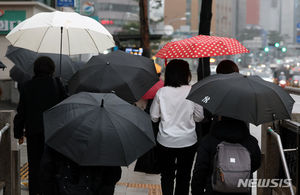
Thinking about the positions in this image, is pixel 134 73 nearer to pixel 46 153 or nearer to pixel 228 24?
pixel 46 153

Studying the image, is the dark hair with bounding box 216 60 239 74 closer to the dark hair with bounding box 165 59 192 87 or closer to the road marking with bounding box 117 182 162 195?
the dark hair with bounding box 165 59 192 87

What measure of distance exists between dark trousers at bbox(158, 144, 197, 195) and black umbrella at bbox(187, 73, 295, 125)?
1.20m

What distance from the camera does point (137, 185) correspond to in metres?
7.47

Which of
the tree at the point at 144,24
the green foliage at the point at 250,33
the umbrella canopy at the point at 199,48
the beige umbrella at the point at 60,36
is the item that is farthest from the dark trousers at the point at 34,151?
the green foliage at the point at 250,33

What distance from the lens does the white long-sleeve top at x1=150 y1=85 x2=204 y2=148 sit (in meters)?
5.09

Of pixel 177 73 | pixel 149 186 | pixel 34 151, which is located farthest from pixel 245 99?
pixel 149 186

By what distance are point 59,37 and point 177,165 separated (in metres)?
2.69

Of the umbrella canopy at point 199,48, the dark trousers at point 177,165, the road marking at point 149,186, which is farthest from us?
the road marking at point 149,186

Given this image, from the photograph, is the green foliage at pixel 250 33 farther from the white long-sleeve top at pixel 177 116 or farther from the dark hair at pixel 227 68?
the white long-sleeve top at pixel 177 116

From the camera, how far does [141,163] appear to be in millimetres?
6719

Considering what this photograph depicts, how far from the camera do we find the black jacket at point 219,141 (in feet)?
12.4

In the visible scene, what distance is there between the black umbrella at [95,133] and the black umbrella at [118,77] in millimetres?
1924

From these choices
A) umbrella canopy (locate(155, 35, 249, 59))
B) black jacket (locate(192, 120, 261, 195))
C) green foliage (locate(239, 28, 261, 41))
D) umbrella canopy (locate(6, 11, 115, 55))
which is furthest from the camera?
green foliage (locate(239, 28, 261, 41))

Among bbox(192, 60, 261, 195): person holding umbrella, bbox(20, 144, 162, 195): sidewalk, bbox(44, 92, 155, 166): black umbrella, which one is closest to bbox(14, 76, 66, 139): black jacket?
bbox(20, 144, 162, 195): sidewalk
